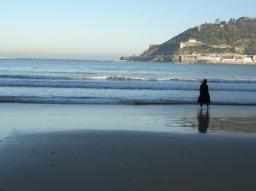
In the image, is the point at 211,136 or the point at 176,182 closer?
the point at 176,182

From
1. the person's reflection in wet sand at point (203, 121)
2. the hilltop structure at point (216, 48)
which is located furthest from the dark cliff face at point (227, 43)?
the person's reflection in wet sand at point (203, 121)

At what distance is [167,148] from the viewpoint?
38.0 feet

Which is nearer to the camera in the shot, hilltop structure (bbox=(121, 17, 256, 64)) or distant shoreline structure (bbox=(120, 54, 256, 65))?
distant shoreline structure (bbox=(120, 54, 256, 65))

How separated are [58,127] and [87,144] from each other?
3.41 metres

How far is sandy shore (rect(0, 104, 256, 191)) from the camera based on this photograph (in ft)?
28.1

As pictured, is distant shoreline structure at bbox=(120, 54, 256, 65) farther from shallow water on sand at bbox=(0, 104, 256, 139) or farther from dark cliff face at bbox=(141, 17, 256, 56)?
shallow water on sand at bbox=(0, 104, 256, 139)

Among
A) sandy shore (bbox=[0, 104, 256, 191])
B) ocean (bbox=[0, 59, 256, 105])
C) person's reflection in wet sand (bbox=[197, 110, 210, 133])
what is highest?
sandy shore (bbox=[0, 104, 256, 191])

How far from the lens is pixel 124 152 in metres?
11.0

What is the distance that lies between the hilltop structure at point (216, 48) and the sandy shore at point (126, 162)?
15507 cm

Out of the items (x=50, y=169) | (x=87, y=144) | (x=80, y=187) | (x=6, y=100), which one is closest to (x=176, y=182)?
(x=80, y=187)

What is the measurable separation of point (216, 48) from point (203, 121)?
17155 cm

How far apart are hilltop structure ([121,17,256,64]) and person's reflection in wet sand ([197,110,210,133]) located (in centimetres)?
14680

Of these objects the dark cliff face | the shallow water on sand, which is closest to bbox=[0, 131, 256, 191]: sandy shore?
the shallow water on sand

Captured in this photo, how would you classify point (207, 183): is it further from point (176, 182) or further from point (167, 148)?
point (167, 148)
